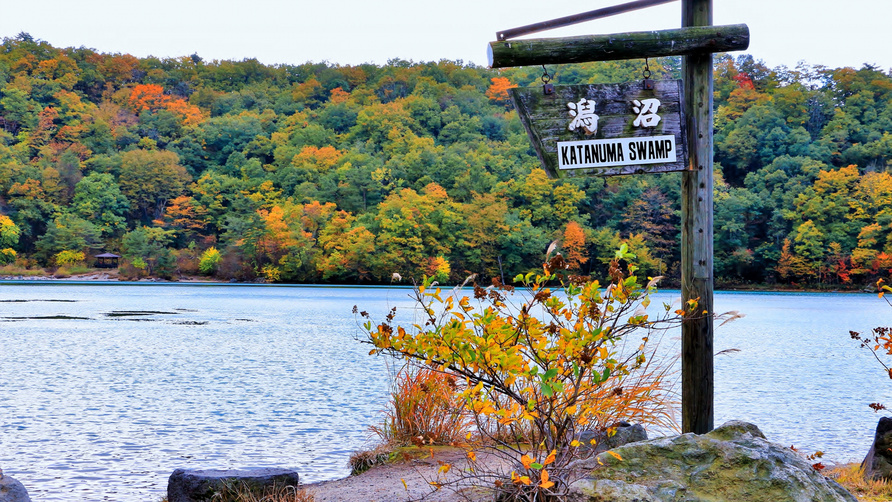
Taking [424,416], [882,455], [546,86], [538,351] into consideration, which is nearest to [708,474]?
[538,351]

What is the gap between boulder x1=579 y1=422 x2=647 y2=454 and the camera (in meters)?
4.92

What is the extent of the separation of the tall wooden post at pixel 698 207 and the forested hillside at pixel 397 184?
3971cm

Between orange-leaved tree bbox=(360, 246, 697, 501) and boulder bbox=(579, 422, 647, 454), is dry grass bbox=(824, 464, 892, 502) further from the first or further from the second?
orange-leaved tree bbox=(360, 246, 697, 501)

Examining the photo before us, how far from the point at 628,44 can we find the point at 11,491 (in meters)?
3.82

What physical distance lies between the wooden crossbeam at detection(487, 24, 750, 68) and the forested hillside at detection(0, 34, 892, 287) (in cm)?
3986

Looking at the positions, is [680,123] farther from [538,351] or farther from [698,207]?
[538,351]

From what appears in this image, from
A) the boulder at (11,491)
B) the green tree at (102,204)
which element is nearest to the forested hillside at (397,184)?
the green tree at (102,204)

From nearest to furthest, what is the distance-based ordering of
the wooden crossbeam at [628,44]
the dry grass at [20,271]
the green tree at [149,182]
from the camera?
the wooden crossbeam at [628,44] → the dry grass at [20,271] → the green tree at [149,182]

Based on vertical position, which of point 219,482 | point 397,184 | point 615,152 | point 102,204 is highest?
point 397,184

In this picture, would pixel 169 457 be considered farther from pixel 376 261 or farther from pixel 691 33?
pixel 376 261

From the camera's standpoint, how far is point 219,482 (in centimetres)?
447

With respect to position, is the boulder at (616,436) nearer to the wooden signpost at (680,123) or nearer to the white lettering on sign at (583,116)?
the wooden signpost at (680,123)

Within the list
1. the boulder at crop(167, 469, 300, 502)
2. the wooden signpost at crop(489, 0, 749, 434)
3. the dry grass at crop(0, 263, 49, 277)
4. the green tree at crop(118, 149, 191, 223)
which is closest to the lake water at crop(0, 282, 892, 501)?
the boulder at crop(167, 469, 300, 502)

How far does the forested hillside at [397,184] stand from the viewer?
5106cm
